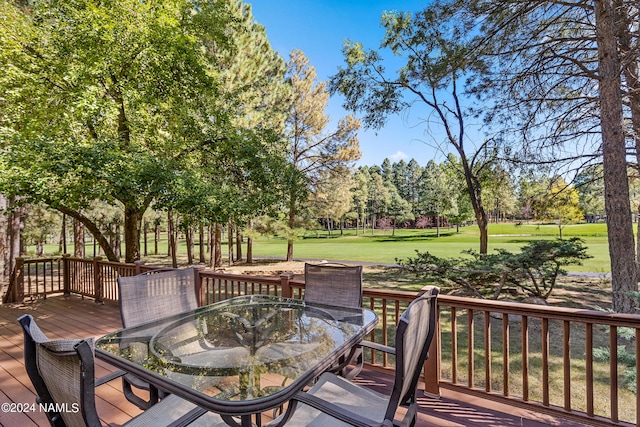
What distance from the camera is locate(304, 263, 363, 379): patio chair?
2941mm

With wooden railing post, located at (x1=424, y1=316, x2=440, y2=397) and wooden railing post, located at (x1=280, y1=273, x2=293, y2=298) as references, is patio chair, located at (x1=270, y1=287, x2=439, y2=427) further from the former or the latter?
wooden railing post, located at (x1=280, y1=273, x2=293, y2=298)

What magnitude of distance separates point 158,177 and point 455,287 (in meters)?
7.15

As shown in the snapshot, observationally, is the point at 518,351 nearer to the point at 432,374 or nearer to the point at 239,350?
the point at 432,374

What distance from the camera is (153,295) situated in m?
2.64

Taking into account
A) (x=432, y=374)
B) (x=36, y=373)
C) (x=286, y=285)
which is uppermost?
(x=36, y=373)

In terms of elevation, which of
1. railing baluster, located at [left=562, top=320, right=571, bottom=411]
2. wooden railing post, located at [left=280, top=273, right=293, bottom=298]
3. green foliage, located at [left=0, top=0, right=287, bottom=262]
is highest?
green foliage, located at [left=0, top=0, right=287, bottom=262]

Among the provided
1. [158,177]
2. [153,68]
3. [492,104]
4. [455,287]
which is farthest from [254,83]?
[455,287]

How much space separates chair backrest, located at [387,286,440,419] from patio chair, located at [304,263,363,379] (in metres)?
1.22

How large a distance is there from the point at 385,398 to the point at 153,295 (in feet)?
6.62

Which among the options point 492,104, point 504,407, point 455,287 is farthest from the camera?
point 455,287

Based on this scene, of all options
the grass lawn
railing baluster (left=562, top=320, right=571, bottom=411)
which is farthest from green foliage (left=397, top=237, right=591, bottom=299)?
railing baluster (left=562, top=320, right=571, bottom=411)

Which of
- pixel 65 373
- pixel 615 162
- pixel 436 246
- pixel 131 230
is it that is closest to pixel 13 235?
pixel 131 230

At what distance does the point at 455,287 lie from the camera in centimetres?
785

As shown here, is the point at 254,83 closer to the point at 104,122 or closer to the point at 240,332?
the point at 104,122
